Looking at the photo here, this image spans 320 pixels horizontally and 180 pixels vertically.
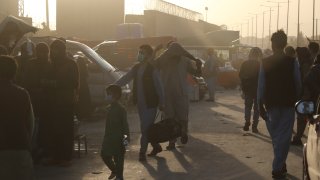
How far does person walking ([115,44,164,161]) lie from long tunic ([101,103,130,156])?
214 centimetres

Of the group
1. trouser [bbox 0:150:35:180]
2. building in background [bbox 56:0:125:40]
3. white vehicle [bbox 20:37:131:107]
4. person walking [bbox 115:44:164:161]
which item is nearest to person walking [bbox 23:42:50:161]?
person walking [bbox 115:44:164:161]

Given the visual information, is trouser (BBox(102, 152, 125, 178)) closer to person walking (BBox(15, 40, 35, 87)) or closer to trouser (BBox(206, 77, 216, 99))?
person walking (BBox(15, 40, 35, 87))

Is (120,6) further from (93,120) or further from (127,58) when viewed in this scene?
(93,120)

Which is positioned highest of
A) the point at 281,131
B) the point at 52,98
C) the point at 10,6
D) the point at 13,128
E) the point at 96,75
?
the point at 10,6

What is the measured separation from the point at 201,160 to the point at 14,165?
250 inches

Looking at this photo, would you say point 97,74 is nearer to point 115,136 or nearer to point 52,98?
point 52,98

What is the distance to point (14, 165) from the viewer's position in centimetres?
704

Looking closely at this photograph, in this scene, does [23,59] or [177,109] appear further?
[177,109]

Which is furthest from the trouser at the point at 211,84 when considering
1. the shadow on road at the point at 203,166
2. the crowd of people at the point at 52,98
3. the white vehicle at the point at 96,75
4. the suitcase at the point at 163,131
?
the crowd of people at the point at 52,98

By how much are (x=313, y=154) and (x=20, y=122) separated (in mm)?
2812

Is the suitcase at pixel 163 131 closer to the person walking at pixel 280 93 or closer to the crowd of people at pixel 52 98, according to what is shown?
the crowd of people at pixel 52 98

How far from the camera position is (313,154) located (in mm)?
7754

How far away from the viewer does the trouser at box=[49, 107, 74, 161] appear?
12.5 meters

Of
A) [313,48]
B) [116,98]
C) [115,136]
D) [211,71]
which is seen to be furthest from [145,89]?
[211,71]
